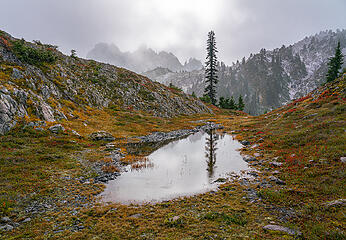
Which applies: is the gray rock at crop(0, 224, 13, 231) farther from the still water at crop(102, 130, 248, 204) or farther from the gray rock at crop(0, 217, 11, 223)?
the still water at crop(102, 130, 248, 204)

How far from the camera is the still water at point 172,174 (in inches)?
505

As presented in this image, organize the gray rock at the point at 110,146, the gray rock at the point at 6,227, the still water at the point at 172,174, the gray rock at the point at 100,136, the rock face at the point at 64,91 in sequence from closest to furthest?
the gray rock at the point at 6,227, the still water at the point at 172,174, the rock face at the point at 64,91, the gray rock at the point at 110,146, the gray rock at the point at 100,136

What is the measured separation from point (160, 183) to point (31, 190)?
9.92 meters

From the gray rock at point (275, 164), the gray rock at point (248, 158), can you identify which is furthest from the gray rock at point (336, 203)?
the gray rock at point (248, 158)

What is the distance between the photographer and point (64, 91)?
4138cm

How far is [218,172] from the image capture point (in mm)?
17359

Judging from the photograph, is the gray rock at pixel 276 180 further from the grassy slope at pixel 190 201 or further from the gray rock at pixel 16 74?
the gray rock at pixel 16 74

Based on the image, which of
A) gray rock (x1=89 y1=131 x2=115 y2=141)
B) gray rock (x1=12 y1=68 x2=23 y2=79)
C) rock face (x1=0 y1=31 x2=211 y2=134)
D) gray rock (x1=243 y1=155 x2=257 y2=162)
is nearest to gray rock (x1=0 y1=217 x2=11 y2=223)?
rock face (x1=0 y1=31 x2=211 y2=134)

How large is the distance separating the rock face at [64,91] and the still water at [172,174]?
58.0 feet

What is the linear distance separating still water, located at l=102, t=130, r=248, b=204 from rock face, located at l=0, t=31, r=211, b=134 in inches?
696

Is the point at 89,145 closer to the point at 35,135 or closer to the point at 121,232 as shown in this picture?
the point at 35,135

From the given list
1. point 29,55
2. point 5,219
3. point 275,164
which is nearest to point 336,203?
point 275,164

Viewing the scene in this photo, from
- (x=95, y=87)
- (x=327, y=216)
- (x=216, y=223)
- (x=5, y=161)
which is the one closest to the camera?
(x=327, y=216)

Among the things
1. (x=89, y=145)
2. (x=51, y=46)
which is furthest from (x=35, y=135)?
(x=51, y=46)
